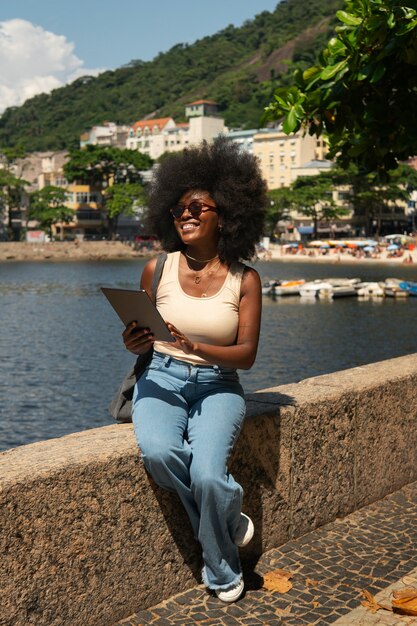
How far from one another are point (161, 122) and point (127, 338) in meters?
161

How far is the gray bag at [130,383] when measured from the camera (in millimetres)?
4094

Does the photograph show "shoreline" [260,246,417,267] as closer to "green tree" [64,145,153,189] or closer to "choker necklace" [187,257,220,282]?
"green tree" [64,145,153,189]

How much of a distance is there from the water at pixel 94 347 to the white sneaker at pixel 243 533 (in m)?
14.6

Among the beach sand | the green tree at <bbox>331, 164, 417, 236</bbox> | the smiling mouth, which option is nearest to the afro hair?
the smiling mouth

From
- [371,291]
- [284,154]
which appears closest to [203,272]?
[371,291]

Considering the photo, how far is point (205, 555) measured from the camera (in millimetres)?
3777

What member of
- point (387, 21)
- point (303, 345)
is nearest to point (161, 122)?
point (303, 345)

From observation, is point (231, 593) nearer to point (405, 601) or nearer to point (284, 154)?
point (405, 601)

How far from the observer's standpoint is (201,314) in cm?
394

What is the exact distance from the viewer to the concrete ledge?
3256mm

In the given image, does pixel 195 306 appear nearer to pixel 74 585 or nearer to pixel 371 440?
pixel 74 585

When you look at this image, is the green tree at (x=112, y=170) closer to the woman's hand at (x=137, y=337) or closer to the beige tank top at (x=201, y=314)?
the beige tank top at (x=201, y=314)

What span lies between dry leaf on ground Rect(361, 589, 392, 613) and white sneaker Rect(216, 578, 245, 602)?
20.2 inches

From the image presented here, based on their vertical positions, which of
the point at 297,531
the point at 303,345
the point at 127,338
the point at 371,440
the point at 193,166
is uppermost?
the point at 193,166
